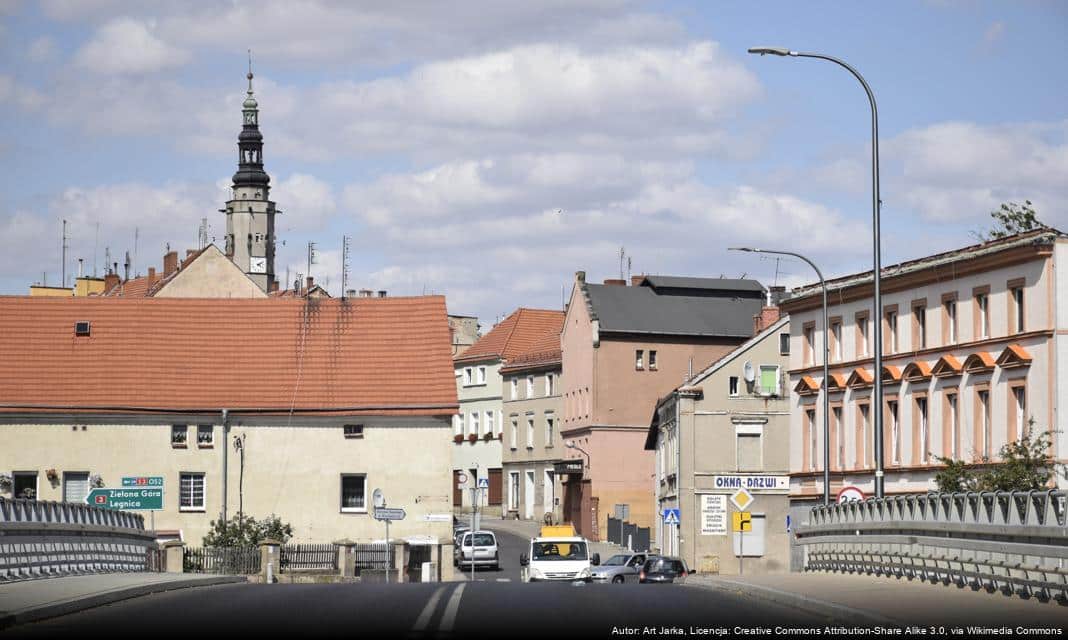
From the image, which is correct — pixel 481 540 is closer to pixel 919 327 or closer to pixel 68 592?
pixel 919 327

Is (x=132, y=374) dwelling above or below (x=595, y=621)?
above

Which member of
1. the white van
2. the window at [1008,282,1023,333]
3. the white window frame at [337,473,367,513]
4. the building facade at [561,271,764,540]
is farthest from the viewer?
the building facade at [561,271,764,540]

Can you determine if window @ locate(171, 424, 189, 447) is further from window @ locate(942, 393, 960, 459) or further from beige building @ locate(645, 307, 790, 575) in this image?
window @ locate(942, 393, 960, 459)

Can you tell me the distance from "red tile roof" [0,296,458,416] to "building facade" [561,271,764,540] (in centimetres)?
2472

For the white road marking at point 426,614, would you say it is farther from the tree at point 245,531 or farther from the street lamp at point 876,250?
the tree at point 245,531

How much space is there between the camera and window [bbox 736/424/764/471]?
76938 millimetres

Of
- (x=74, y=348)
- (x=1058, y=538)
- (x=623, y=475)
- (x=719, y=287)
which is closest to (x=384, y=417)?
(x=74, y=348)

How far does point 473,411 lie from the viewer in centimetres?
11931

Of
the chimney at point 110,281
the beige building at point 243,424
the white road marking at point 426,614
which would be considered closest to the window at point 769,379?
the beige building at point 243,424

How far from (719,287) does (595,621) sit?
3337 inches

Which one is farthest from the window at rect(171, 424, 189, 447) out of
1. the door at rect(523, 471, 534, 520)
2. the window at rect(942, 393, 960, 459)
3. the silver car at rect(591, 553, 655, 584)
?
the door at rect(523, 471, 534, 520)

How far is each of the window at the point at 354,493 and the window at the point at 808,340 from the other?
18.2m

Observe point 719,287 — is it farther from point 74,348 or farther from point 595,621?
point 595,621

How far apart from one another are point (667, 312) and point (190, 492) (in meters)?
38.4
